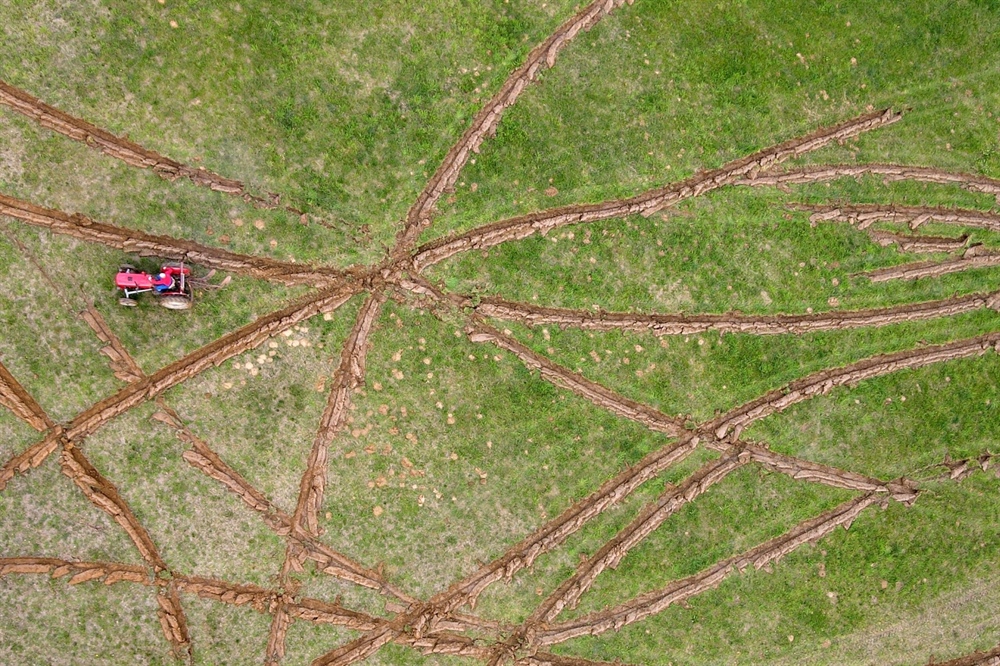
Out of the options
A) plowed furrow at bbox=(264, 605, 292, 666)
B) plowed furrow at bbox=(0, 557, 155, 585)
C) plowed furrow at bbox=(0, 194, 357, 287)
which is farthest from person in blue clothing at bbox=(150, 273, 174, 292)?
plowed furrow at bbox=(264, 605, 292, 666)

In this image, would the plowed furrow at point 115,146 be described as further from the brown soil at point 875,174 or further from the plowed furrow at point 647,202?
the brown soil at point 875,174

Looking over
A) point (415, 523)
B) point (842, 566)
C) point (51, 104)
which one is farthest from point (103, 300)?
point (842, 566)

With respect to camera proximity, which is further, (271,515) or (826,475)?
(826,475)

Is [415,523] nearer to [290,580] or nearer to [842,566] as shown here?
[290,580]

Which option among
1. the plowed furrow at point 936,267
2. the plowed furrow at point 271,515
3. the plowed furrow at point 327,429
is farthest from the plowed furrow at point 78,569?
the plowed furrow at point 936,267

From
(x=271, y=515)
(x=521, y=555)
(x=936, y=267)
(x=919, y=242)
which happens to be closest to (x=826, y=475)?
(x=936, y=267)

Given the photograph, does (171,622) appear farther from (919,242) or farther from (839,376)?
(919,242)
